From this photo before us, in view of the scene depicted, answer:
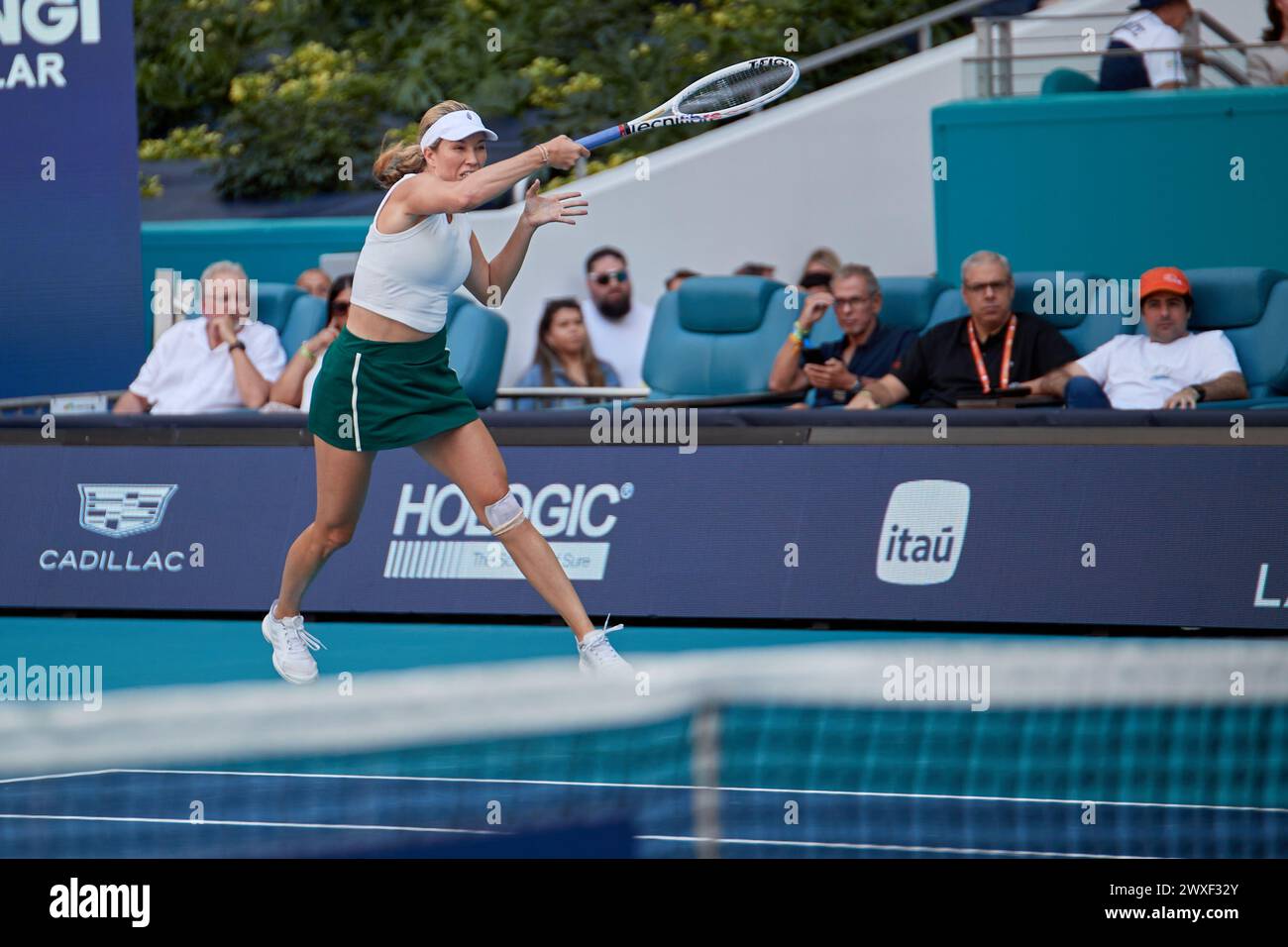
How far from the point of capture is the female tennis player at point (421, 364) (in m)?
6.05

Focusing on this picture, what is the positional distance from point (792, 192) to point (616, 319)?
2437 mm

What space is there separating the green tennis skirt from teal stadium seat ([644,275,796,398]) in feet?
16.9

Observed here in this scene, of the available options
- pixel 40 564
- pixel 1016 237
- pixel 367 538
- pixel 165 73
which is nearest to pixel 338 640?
pixel 367 538

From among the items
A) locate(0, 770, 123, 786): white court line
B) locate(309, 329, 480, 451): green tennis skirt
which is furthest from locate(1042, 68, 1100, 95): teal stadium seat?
locate(0, 770, 123, 786): white court line

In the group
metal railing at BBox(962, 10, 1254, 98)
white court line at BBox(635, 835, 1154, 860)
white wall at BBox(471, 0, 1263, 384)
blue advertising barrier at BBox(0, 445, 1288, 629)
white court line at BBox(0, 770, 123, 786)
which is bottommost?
white court line at BBox(635, 835, 1154, 860)

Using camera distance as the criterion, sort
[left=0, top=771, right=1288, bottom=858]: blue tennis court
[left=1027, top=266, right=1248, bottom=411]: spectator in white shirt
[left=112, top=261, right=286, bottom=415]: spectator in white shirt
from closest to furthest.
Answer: [left=0, top=771, right=1288, bottom=858]: blue tennis court < [left=1027, top=266, right=1248, bottom=411]: spectator in white shirt < [left=112, top=261, right=286, bottom=415]: spectator in white shirt

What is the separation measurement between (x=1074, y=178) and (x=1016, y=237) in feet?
1.71

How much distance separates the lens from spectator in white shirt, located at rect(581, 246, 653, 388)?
513 inches

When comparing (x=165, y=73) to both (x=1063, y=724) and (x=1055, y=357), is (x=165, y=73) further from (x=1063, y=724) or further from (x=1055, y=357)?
(x=1063, y=724)

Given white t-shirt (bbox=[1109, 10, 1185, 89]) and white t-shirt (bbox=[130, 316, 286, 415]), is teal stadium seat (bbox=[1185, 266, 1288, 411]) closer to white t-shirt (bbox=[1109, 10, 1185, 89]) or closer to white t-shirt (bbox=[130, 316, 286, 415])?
white t-shirt (bbox=[1109, 10, 1185, 89])

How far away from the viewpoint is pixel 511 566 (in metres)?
8.78

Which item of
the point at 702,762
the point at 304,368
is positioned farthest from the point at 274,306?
the point at 702,762

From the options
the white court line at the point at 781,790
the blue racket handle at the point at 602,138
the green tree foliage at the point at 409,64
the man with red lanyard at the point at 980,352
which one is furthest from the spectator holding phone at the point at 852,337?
the green tree foliage at the point at 409,64

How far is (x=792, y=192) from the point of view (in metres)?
14.9
